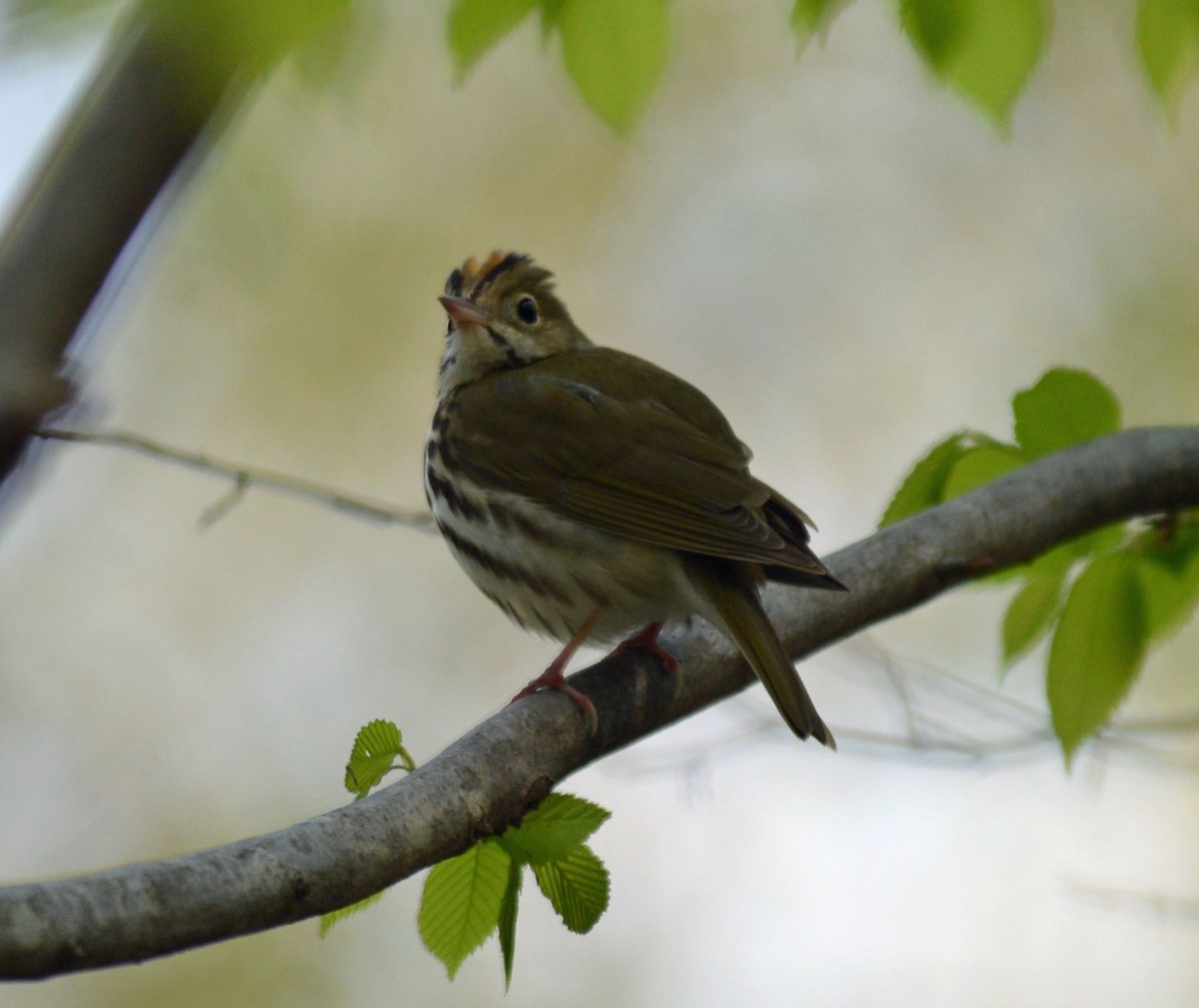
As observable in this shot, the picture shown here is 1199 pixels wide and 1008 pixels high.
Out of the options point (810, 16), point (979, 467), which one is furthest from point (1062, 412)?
point (810, 16)

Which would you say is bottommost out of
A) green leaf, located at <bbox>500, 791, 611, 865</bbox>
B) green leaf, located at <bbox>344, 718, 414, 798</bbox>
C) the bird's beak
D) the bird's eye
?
green leaf, located at <bbox>500, 791, 611, 865</bbox>

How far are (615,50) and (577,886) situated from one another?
1.21 metres

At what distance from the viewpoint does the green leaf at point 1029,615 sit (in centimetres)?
308

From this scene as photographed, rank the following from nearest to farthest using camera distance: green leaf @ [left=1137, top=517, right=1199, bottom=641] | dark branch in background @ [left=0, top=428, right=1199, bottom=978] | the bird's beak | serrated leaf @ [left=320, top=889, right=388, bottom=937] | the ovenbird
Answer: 1. dark branch in background @ [left=0, top=428, right=1199, bottom=978]
2. serrated leaf @ [left=320, top=889, right=388, bottom=937]
3. green leaf @ [left=1137, top=517, right=1199, bottom=641]
4. the ovenbird
5. the bird's beak

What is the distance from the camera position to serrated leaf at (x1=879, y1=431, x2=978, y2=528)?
3334mm

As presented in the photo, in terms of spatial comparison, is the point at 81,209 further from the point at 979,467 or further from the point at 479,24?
the point at 979,467

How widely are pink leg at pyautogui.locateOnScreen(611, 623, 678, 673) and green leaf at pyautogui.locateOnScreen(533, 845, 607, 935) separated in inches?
42.9

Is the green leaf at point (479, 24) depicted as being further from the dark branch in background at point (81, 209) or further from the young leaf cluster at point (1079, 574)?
the young leaf cluster at point (1079, 574)

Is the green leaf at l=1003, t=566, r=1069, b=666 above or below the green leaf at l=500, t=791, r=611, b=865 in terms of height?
above

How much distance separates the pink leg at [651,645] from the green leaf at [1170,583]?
3.28 feet

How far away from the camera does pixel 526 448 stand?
3740 mm

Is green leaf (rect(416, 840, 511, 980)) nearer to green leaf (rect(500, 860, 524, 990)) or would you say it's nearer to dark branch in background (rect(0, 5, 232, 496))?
green leaf (rect(500, 860, 524, 990))

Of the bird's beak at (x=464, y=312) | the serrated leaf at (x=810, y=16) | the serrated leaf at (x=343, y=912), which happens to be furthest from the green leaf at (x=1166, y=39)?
the bird's beak at (x=464, y=312)

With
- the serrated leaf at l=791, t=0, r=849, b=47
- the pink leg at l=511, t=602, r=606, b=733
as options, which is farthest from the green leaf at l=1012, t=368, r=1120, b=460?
the serrated leaf at l=791, t=0, r=849, b=47
